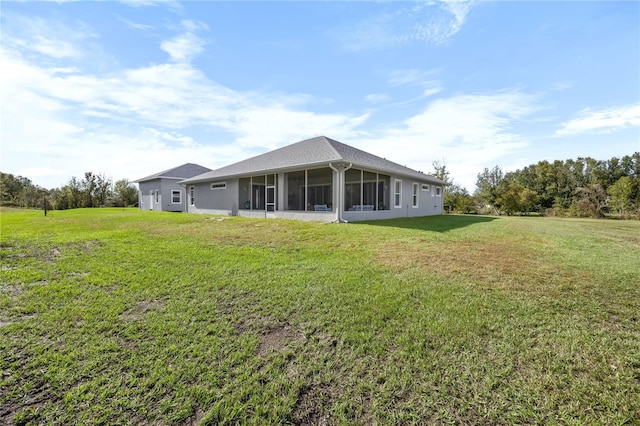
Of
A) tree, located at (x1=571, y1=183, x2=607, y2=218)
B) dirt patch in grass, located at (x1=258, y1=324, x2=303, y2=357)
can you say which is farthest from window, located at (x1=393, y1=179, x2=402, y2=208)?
tree, located at (x1=571, y1=183, x2=607, y2=218)

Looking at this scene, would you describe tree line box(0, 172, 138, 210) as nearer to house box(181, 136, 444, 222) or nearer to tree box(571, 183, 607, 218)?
house box(181, 136, 444, 222)

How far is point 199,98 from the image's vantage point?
13.3 meters

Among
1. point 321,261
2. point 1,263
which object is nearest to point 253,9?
point 321,261

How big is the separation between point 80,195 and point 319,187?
1095 inches

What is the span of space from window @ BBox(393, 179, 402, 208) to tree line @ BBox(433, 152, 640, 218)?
1311cm

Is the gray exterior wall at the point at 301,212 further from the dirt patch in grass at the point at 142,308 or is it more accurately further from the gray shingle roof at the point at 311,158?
the dirt patch in grass at the point at 142,308

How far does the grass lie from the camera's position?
81.8 inches

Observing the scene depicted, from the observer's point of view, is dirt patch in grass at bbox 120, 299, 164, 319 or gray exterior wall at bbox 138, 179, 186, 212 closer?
dirt patch in grass at bbox 120, 299, 164, 319

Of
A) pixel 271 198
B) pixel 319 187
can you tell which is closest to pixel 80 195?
pixel 271 198

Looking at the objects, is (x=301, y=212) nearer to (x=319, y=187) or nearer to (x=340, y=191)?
(x=340, y=191)

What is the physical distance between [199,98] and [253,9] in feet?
17.8

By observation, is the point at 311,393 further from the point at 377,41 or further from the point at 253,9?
the point at 377,41

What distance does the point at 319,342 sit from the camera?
292 cm

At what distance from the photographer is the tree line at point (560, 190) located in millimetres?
24875
